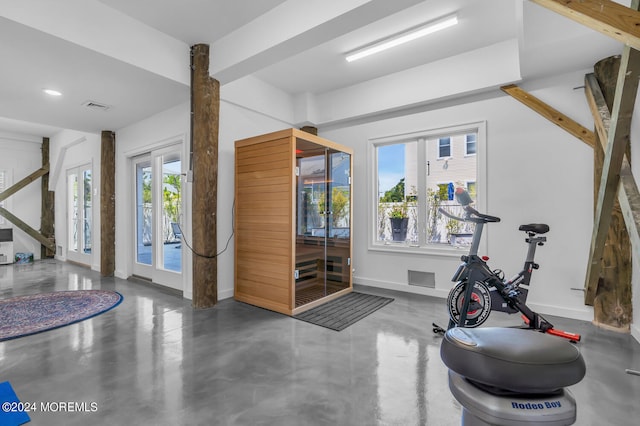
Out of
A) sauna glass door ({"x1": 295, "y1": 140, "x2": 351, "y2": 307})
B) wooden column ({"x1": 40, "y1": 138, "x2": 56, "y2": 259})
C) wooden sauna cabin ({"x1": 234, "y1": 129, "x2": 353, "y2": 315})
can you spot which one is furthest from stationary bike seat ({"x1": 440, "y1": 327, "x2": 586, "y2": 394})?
wooden column ({"x1": 40, "y1": 138, "x2": 56, "y2": 259})

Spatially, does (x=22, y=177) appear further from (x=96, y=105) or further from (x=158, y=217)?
(x=158, y=217)

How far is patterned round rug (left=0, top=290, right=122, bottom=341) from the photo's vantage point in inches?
120

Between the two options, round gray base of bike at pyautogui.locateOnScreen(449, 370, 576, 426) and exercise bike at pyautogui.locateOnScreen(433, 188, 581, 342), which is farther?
exercise bike at pyautogui.locateOnScreen(433, 188, 581, 342)

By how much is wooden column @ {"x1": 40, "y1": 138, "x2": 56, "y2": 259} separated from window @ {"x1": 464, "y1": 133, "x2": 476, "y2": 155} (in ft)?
30.5

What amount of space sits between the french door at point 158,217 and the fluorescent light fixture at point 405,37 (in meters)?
2.79

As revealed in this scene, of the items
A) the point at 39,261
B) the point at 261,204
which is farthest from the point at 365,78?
the point at 39,261

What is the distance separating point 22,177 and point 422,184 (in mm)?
9083

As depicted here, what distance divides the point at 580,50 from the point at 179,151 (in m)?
4.71

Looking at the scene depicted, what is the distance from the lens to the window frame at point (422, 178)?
387cm

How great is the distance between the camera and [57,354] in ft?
8.20

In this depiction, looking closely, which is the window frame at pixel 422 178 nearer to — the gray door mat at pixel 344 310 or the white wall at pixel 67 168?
the gray door mat at pixel 344 310

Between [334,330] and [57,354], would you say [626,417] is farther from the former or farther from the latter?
[57,354]

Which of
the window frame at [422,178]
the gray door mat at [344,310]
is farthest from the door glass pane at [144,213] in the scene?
the window frame at [422,178]

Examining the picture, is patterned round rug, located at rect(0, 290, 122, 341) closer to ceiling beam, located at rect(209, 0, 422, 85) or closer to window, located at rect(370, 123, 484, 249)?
ceiling beam, located at rect(209, 0, 422, 85)
